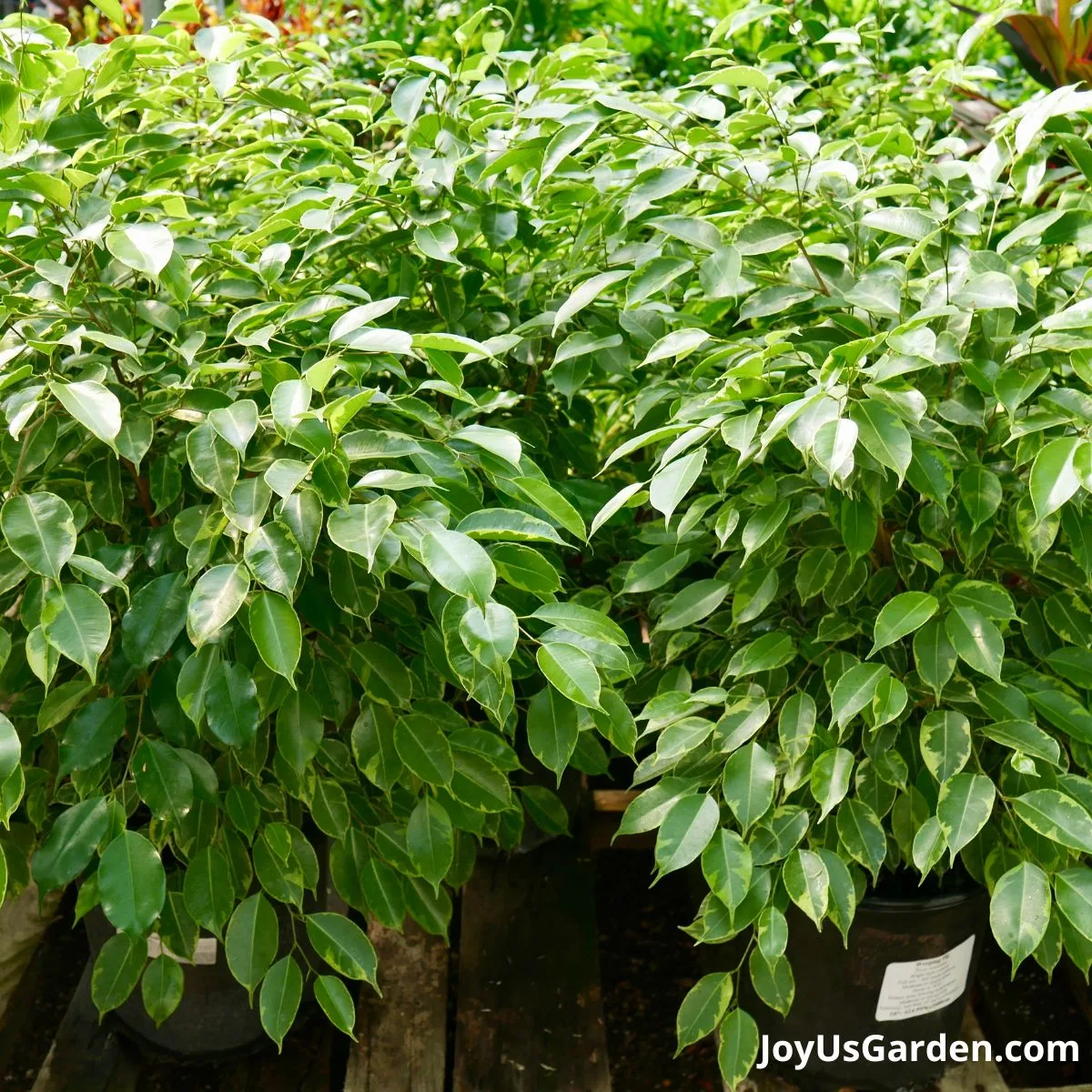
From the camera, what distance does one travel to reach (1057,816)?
30.5 inches

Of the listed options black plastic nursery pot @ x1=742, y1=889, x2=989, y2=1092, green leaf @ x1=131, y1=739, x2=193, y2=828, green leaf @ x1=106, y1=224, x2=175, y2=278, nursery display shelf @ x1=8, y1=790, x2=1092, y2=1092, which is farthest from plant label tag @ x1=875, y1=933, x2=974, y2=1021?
green leaf @ x1=106, y1=224, x2=175, y2=278

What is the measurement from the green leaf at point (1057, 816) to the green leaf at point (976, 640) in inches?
3.5

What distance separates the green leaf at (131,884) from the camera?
2.45ft

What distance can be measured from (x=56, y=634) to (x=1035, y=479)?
24.5 inches

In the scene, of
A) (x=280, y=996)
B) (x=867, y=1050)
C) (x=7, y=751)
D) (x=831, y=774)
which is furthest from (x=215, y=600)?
(x=867, y=1050)

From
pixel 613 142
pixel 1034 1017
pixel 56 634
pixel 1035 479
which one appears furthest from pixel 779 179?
pixel 1034 1017

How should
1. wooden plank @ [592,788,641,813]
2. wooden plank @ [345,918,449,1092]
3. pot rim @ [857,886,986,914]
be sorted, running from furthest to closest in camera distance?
wooden plank @ [592,788,641,813] < wooden plank @ [345,918,449,1092] < pot rim @ [857,886,986,914]

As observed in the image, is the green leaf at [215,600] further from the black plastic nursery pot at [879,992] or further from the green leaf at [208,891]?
the black plastic nursery pot at [879,992]

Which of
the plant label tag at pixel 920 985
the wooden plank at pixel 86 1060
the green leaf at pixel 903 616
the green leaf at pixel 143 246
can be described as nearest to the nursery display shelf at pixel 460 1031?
the wooden plank at pixel 86 1060

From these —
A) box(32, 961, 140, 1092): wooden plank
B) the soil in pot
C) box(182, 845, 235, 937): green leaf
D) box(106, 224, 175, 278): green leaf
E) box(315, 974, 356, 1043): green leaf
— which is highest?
box(106, 224, 175, 278): green leaf

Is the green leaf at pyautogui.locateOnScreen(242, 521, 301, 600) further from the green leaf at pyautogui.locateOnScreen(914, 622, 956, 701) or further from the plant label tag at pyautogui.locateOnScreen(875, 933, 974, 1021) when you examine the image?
the plant label tag at pyautogui.locateOnScreen(875, 933, 974, 1021)

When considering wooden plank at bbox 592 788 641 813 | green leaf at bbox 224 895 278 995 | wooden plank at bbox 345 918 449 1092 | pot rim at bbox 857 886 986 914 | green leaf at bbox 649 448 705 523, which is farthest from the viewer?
wooden plank at bbox 592 788 641 813

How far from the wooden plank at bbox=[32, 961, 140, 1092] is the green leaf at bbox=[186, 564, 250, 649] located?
0.68m

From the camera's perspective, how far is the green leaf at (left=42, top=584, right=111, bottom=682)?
673 mm
